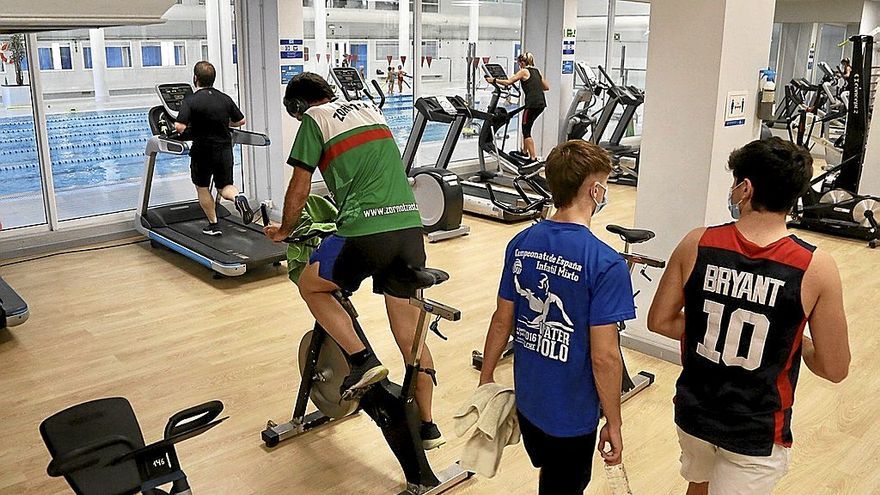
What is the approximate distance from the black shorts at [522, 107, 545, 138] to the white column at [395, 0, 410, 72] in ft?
5.12

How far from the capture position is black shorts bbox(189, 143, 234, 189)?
6.09 metres

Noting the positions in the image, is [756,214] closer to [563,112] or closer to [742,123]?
[742,123]

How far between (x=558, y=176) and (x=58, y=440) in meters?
1.63

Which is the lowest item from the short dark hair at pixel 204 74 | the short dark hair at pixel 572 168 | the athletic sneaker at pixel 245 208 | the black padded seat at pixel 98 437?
the black padded seat at pixel 98 437

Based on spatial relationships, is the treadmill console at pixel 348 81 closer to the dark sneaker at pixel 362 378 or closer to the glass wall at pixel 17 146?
the glass wall at pixel 17 146

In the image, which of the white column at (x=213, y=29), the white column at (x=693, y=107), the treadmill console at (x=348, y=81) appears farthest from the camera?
the white column at (x=213, y=29)

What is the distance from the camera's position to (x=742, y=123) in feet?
13.3

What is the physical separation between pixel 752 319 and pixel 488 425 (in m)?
0.78

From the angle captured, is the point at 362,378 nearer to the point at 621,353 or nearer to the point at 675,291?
the point at 621,353

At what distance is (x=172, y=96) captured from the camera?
619 cm

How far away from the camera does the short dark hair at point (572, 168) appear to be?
197 centimetres

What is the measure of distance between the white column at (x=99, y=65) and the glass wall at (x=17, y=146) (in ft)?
1.87

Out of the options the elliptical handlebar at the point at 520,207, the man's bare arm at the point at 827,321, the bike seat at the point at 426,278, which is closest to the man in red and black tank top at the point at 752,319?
the man's bare arm at the point at 827,321

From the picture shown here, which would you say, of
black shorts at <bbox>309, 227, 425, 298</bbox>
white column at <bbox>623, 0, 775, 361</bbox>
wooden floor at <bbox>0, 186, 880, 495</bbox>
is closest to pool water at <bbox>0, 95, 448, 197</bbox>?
wooden floor at <bbox>0, 186, 880, 495</bbox>
